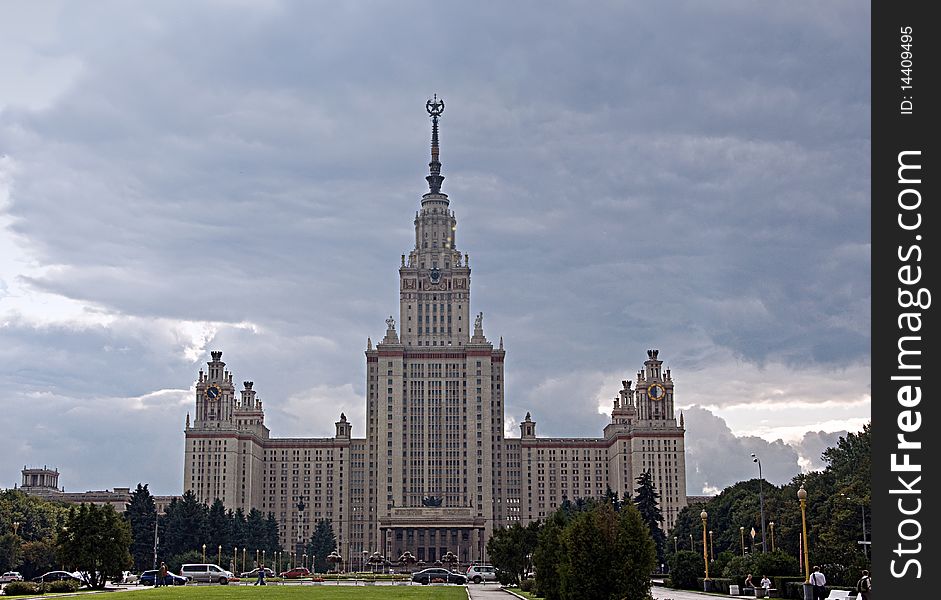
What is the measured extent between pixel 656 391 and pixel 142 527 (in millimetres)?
104226

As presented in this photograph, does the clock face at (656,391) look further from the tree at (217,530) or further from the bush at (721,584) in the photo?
the bush at (721,584)

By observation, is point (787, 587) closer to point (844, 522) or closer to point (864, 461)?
point (844, 522)

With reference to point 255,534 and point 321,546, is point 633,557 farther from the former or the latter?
point 321,546

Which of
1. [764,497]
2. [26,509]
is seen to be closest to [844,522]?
[764,497]

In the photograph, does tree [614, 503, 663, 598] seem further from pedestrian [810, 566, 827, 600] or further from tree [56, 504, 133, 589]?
tree [56, 504, 133, 589]

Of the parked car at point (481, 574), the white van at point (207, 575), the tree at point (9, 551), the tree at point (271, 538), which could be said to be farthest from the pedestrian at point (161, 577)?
the tree at point (271, 538)

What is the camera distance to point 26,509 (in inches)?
4028

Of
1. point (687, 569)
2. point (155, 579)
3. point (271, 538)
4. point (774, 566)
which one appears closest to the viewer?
point (774, 566)

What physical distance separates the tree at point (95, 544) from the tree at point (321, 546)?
113 metres

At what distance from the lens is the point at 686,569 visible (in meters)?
66.7

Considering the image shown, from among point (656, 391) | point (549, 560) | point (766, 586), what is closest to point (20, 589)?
point (549, 560)

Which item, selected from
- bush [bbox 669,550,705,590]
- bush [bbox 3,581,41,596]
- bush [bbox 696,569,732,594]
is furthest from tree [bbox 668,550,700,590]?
bush [bbox 3,581,41,596]

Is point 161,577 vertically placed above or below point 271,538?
above
